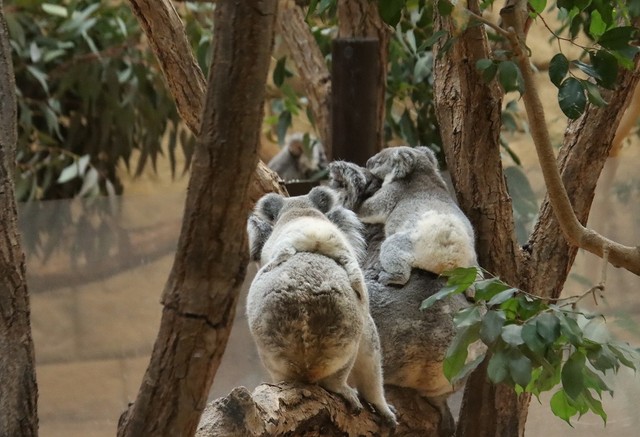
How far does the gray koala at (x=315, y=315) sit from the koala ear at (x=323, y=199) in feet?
0.86

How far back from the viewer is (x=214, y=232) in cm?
158

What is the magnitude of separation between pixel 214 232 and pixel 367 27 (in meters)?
3.74

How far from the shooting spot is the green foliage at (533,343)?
1.91 meters

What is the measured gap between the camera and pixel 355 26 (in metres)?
5.16

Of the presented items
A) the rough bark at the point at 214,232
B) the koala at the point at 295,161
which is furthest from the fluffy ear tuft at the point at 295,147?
the rough bark at the point at 214,232

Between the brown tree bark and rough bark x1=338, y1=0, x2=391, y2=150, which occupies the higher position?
rough bark x1=338, y1=0, x2=391, y2=150

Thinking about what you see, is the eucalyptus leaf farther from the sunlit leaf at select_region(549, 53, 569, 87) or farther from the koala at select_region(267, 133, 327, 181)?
the koala at select_region(267, 133, 327, 181)

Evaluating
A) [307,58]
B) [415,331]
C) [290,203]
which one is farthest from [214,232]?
[307,58]

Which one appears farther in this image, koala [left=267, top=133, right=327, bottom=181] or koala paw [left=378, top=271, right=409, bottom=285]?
koala [left=267, top=133, right=327, bottom=181]

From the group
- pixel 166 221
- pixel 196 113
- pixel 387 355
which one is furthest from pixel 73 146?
pixel 387 355

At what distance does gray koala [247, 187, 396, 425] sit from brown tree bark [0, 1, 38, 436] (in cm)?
69

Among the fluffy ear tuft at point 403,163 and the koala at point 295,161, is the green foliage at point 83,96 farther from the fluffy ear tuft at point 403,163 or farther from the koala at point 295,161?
the fluffy ear tuft at point 403,163

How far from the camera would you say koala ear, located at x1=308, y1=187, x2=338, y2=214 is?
3195mm

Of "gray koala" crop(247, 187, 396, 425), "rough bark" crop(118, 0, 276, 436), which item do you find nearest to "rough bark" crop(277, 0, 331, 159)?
"gray koala" crop(247, 187, 396, 425)
